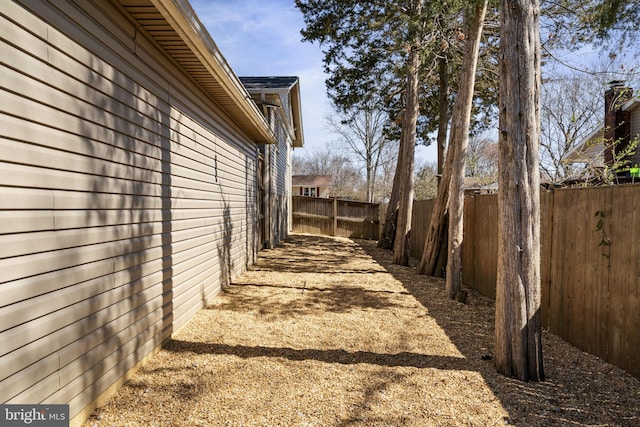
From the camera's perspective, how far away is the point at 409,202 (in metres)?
10.1

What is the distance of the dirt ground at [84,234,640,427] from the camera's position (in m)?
2.64

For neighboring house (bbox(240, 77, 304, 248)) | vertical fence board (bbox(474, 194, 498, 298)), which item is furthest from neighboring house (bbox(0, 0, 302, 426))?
neighboring house (bbox(240, 77, 304, 248))

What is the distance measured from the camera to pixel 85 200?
8.33 feet

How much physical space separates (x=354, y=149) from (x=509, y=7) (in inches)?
1141

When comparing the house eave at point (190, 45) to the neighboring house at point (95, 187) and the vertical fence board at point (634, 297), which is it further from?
the vertical fence board at point (634, 297)

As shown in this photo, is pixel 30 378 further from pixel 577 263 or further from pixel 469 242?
pixel 469 242

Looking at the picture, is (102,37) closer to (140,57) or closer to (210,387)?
(140,57)

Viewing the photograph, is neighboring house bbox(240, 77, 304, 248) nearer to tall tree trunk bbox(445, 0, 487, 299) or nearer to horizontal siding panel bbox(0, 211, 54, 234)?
tall tree trunk bbox(445, 0, 487, 299)

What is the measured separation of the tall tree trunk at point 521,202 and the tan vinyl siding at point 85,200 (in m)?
3.11

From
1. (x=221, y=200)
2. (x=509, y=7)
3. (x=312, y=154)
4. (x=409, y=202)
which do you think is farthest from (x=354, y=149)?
(x=509, y=7)

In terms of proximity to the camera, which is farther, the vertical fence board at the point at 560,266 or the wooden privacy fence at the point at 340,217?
the wooden privacy fence at the point at 340,217

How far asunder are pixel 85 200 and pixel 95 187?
0.16 meters

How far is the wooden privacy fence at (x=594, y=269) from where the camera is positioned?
3.17 metres

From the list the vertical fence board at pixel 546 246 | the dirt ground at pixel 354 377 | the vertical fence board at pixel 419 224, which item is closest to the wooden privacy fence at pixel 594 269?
the vertical fence board at pixel 546 246
